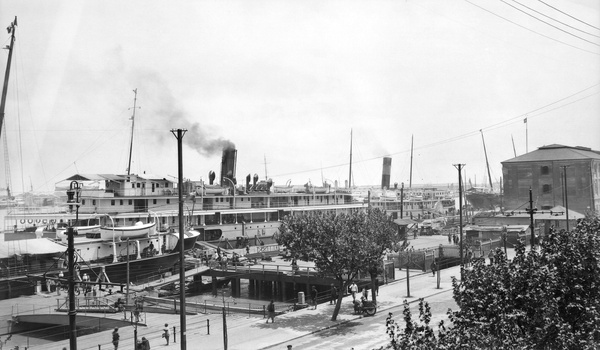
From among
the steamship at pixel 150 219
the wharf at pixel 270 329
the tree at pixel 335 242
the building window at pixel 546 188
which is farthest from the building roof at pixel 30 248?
the building window at pixel 546 188

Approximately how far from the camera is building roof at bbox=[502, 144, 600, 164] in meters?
72.1

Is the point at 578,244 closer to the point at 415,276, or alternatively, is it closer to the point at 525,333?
the point at 525,333

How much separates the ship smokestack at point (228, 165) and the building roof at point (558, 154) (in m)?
41.9

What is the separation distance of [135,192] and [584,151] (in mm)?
64989

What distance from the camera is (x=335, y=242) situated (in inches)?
962

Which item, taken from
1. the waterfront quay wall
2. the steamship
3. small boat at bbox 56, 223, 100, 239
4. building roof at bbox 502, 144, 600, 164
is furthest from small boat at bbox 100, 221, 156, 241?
building roof at bbox 502, 144, 600, 164

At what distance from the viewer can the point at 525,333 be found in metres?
9.14

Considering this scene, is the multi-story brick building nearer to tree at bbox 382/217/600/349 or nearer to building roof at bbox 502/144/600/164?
building roof at bbox 502/144/600/164

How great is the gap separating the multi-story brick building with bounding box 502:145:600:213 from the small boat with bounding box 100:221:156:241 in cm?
4930

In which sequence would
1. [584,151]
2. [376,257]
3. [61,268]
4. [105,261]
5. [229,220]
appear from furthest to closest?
[584,151] → [229,220] → [105,261] → [61,268] → [376,257]

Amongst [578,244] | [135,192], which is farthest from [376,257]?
[135,192]

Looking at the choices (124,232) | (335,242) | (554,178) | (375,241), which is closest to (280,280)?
(375,241)

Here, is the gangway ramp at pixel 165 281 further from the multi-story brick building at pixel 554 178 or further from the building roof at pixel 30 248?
the multi-story brick building at pixel 554 178

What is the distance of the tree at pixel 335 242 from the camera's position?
24.4m
